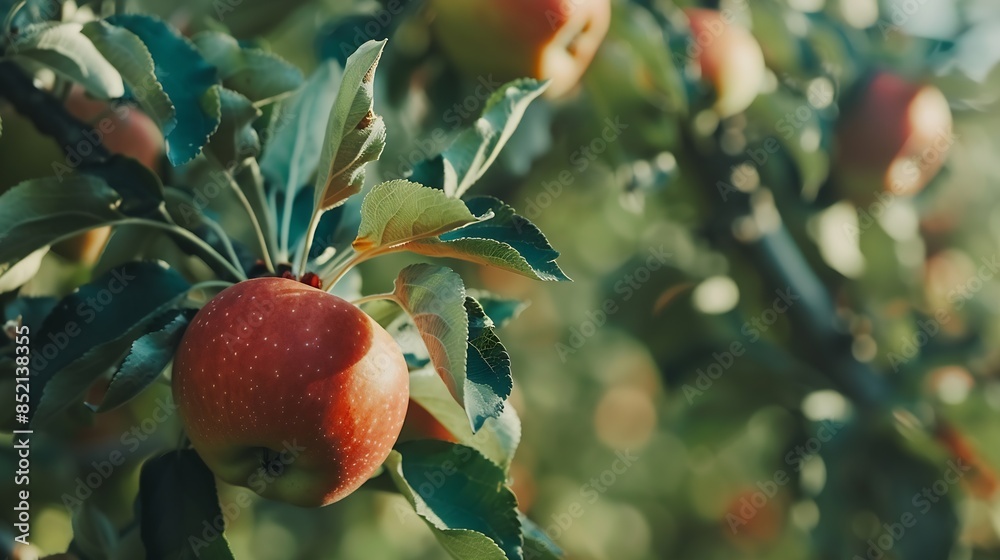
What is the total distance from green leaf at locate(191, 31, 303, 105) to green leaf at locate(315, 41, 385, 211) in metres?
0.26

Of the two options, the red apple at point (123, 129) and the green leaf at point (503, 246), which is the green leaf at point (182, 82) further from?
the red apple at point (123, 129)

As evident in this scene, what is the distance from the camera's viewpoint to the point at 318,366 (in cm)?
89

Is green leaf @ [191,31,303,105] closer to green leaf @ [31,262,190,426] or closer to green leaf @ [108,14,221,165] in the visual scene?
green leaf @ [108,14,221,165]

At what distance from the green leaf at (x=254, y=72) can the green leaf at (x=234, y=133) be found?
0.08 meters

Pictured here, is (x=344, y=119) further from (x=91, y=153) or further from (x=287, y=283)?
(x=91, y=153)

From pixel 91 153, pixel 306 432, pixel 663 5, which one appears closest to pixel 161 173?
pixel 91 153

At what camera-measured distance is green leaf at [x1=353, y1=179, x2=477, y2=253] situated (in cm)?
89

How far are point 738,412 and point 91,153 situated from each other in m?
1.65

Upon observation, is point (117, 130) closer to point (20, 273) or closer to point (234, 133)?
point (20, 273)

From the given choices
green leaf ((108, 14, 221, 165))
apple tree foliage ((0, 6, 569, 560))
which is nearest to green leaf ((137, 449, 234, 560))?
apple tree foliage ((0, 6, 569, 560))

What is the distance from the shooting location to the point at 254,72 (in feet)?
4.02

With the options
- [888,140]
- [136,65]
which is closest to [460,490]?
[136,65]

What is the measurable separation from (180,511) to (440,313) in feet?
1.19

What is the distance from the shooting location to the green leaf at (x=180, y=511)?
0.99 m
